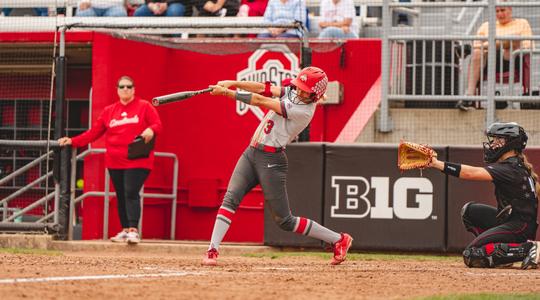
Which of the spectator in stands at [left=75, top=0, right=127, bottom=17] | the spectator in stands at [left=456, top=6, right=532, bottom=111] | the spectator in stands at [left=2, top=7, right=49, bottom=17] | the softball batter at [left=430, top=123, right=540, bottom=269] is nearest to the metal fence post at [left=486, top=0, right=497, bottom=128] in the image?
the spectator in stands at [left=456, top=6, right=532, bottom=111]

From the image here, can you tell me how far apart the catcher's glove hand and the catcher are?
391 mm

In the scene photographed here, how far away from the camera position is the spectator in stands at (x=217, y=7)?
1789cm

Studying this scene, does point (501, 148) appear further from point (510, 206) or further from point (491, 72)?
point (491, 72)

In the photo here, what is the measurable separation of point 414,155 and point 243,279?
2.65 meters

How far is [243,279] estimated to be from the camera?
956 centimetres

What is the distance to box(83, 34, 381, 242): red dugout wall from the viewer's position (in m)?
17.2

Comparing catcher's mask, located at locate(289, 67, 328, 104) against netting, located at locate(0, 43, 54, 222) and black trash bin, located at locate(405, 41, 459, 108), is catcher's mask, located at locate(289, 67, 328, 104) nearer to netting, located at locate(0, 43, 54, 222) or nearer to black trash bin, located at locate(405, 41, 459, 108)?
black trash bin, located at locate(405, 41, 459, 108)

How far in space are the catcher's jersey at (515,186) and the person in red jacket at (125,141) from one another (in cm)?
519

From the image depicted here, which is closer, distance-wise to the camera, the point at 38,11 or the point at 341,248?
the point at 341,248

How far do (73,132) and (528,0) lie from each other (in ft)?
25.2

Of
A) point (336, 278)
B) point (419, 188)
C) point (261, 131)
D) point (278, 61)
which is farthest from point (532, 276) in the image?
point (278, 61)

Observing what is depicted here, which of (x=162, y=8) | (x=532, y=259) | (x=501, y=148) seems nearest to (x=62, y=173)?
(x=162, y=8)

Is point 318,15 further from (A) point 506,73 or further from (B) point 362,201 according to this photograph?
(B) point 362,201

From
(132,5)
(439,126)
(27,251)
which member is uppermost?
Result: (132,5)
